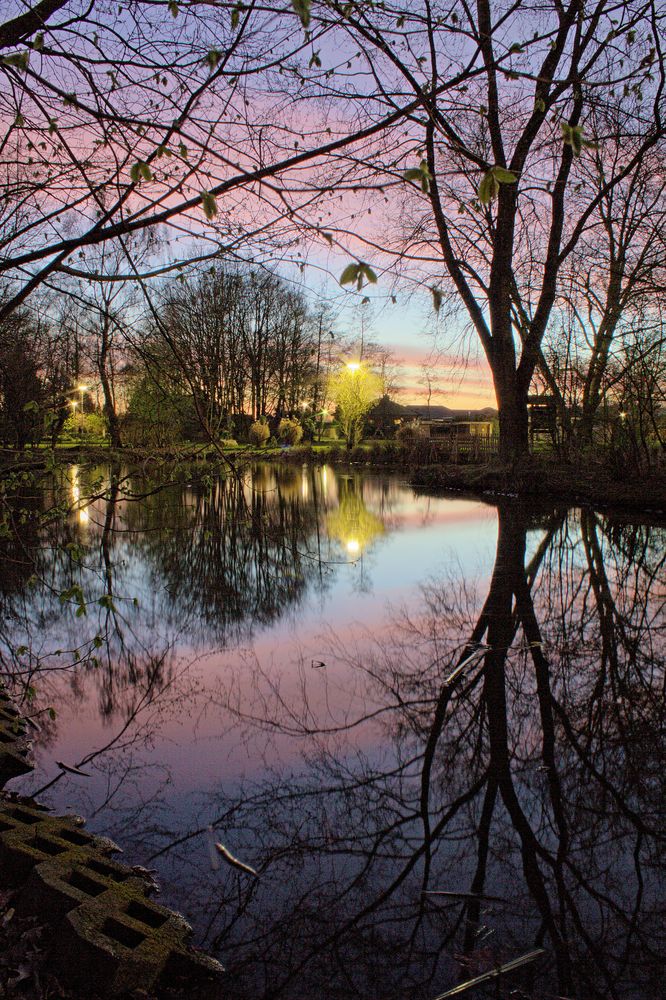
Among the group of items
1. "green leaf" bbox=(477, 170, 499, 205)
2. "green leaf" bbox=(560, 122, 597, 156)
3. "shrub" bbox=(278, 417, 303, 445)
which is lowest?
"shrub" bbox=(278, 417, 303, 445)

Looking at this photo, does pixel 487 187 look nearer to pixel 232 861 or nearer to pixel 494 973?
pixel 494 973

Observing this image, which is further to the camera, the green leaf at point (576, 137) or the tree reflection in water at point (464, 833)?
the tree reflection in water at point (464, 833)

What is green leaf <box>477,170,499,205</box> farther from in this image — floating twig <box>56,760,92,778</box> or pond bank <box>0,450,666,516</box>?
floating twig <box>56,760,92,778</box>

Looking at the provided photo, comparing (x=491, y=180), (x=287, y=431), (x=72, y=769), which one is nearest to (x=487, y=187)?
(x=491, y=180)

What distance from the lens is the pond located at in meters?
2.43

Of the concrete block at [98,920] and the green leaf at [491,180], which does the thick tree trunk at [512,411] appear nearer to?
the concrete block at [98,920]

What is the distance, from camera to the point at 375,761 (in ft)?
12.9

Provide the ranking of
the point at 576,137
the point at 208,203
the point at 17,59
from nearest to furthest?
1. the point at 208,203
2. the point at 576,137
3. the point at 17,59

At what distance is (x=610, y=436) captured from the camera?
52.0ft

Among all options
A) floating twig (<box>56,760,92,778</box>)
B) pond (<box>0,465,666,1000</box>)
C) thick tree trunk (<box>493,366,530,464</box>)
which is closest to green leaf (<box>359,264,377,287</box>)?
pond (<box>0,465,666,1000</box>)

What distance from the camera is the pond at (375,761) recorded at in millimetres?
2434

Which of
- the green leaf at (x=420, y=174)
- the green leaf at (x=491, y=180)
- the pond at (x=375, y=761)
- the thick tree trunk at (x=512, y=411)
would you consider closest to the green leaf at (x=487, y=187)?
the green leaf at (x=491, y=180)

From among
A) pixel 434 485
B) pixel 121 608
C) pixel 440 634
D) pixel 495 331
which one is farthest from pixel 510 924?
pixel 434 485

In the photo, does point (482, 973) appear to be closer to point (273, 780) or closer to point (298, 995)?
point (298, 995)
